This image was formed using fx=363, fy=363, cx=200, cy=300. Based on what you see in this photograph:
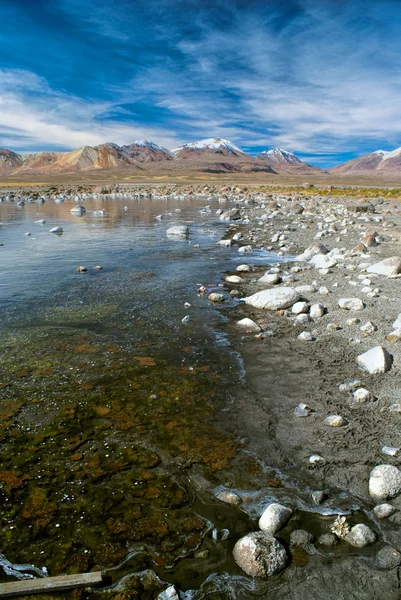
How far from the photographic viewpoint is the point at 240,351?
7.52 metres

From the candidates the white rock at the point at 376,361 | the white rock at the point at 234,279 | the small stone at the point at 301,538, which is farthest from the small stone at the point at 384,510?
the white rock at the point at 234,279

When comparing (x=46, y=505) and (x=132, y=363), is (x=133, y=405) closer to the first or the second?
(x=132, y=363)

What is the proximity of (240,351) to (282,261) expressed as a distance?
8461 mm

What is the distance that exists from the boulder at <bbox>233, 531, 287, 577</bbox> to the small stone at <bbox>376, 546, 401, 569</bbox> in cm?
86

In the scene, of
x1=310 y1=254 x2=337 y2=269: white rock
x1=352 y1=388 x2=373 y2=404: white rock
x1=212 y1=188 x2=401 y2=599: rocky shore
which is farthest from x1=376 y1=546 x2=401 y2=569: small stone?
x1=310 y1=254 x2=337 y2=269: white rock

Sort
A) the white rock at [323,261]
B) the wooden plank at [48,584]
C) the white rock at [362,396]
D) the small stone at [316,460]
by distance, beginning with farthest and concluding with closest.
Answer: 1. the white rock at [323,261]
2. the white rock at [362,396]
3. the small stone at [316,460]
4. the wooden plank at [48,584]

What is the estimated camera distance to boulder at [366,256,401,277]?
11.0 m

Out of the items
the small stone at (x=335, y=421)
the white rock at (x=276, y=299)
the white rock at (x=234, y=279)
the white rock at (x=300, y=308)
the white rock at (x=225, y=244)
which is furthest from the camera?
the white rock at (x=225, y=244)

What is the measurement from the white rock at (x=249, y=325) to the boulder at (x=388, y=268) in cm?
522

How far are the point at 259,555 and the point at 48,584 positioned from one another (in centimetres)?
185

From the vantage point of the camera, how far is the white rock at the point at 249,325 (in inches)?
332

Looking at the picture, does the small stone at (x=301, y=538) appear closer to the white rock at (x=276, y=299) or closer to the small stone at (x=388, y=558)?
the small stone at (x=388, y=558)

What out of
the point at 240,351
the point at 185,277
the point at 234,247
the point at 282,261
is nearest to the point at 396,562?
the point at 240,351

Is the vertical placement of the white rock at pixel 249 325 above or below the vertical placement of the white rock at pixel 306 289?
below
